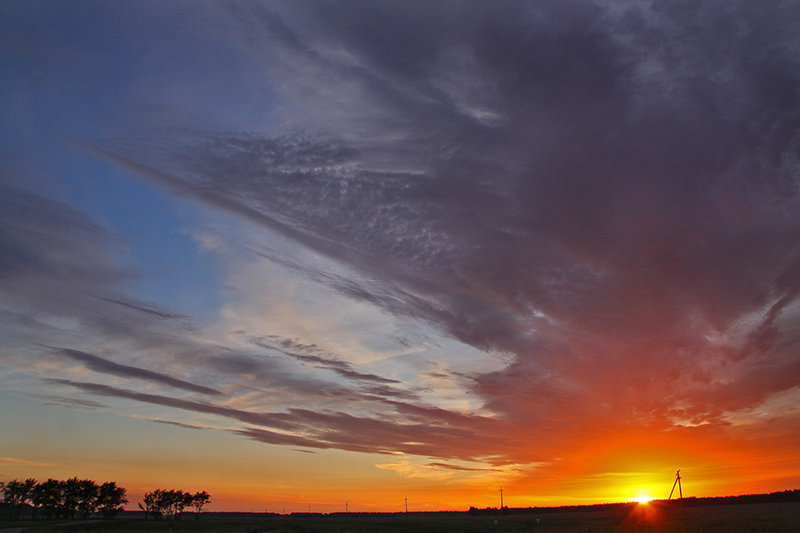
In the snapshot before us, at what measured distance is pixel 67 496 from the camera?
175 metres

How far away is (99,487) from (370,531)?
128665mm

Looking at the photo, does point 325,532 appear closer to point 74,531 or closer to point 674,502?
point 74,531

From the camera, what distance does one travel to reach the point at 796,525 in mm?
76125

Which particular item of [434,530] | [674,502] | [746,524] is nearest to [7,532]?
[434,530]

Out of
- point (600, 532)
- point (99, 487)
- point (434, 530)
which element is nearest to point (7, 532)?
point (434, 530)

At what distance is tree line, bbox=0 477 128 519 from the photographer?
575 feet

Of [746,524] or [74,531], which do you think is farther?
[74,531]

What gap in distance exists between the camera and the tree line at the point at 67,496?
575 feet

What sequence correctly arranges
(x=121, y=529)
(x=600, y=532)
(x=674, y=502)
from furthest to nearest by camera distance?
1. (x=674, y=502)
2. (x=121, y=529)
3. (x=600, y=532)

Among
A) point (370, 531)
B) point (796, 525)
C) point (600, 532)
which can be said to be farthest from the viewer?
point (370, 531)

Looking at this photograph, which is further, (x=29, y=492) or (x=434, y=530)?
(x=29, y=492)

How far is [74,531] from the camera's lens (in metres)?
96.6

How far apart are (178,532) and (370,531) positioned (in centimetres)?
3581

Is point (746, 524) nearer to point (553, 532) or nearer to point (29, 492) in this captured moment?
point (553, 532)
